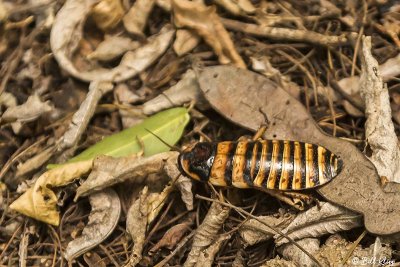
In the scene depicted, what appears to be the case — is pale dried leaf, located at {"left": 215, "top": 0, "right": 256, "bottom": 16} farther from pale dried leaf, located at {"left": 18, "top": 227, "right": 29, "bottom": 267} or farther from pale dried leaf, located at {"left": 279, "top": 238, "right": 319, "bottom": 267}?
pale dried leaf, located at {"left": 18, "top": 227, "right": 29, "bottom": 267}

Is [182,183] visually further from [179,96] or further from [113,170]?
[179,96]

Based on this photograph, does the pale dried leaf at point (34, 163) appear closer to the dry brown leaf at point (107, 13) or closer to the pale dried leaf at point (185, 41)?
the dry brown leaf at point (107, 13)

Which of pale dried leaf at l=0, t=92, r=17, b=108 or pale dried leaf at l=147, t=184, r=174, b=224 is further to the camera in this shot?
pale dried leaf at l=0, t=92, r=17, b=108

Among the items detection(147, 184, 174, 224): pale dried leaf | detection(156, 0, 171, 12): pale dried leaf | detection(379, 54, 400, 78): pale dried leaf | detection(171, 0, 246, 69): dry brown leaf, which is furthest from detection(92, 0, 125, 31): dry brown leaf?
detection(379, 54, 400, 78): pale dried leaf

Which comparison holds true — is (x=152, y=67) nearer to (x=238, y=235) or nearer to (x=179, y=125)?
(x=179, y=125)

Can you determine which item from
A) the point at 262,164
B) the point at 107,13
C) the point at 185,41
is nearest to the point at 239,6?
the point at 185,41

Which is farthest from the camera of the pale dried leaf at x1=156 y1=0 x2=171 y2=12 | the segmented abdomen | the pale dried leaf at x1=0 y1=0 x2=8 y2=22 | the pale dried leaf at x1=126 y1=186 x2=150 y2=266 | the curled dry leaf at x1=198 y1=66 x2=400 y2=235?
the pale dried leaf at x1=0 y1=0 x2=8 y2=22
